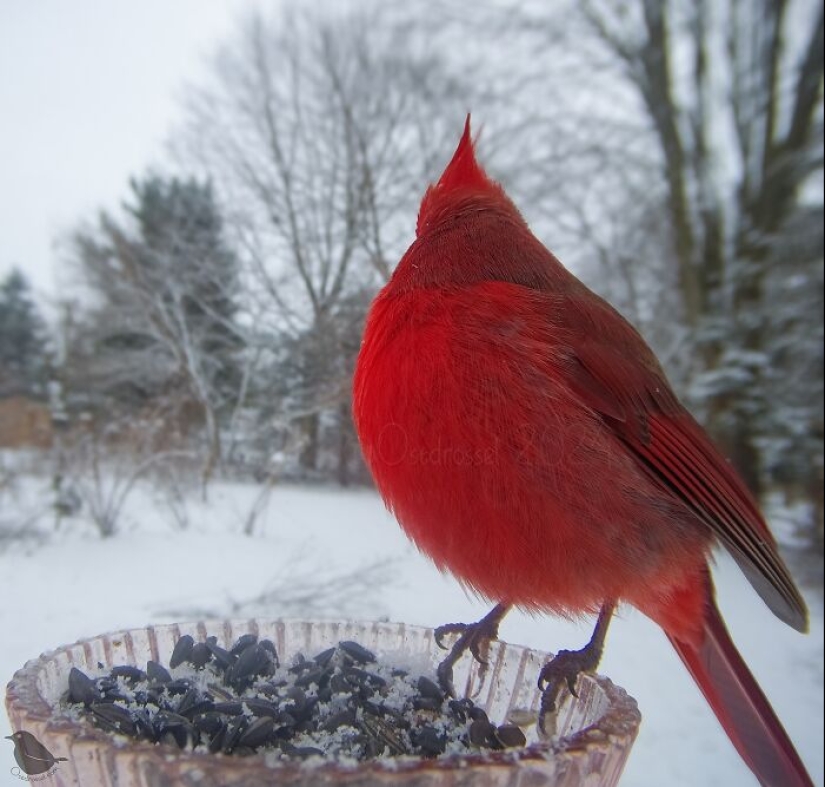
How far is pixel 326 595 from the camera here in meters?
2.48

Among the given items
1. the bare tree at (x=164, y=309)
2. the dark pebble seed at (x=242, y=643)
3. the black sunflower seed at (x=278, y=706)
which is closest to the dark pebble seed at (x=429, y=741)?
the black sunflower seed at (x=278, y=706)

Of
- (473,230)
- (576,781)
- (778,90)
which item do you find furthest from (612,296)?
(576,781)

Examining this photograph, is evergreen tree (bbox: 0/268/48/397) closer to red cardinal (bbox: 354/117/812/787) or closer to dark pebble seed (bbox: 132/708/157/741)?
red cardinal (bbox: 354/117/812/787)

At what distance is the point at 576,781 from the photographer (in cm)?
74

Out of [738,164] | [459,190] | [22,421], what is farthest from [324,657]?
[738,164]

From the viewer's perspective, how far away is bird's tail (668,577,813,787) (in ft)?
3.93

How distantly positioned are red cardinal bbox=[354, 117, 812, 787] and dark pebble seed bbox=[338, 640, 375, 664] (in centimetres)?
12

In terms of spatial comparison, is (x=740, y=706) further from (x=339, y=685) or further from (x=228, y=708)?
(x=228, y=708)

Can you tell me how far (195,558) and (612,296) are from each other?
8.77ft

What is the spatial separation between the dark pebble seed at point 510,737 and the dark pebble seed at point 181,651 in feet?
1.52

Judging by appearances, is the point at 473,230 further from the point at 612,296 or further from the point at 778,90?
the point at 778,90

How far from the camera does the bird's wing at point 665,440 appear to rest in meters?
1.17

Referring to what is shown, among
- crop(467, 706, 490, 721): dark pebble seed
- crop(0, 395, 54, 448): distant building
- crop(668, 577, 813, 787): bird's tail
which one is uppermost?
crop(0, 395, 54, 448): distant building

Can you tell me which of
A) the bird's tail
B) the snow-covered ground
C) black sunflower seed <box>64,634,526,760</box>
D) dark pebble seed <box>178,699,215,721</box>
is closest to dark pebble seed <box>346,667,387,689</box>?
black sunflower seed <box>64,634,526,760</box>
